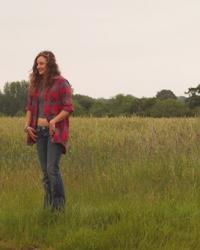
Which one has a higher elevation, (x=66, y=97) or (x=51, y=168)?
(x=66, y=97)

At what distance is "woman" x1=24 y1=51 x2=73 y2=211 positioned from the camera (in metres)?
6.16

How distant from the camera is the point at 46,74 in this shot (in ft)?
20.8

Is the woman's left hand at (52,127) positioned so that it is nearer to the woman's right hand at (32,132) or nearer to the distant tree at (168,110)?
the woman's right hand at (32,132)

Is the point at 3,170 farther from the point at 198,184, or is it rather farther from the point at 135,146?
the point at 198,184

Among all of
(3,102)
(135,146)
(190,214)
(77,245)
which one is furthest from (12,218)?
(3,102)

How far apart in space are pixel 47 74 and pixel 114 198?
1.93m

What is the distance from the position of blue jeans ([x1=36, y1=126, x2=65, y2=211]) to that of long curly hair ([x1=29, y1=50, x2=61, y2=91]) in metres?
0.54

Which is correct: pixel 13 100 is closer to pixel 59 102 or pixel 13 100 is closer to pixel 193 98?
pixel 193 98

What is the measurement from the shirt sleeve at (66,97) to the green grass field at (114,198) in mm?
1214

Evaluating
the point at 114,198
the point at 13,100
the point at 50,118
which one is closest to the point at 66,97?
the point at 50,118

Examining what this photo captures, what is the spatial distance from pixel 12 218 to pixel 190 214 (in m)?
2.08

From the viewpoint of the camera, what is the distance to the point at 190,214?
20.2 ft

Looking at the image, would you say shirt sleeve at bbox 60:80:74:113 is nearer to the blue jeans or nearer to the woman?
the woman

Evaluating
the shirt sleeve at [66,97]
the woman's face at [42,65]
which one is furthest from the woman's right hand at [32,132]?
the woman's face at [42,65]
